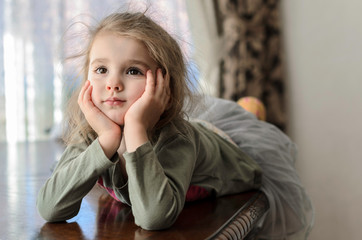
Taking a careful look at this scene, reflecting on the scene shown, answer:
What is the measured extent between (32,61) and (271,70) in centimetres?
157

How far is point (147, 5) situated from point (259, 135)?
24.2 inches

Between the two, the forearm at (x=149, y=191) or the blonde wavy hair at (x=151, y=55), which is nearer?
the forearm at (x=149, y=191)

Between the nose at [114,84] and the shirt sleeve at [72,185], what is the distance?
107 mm

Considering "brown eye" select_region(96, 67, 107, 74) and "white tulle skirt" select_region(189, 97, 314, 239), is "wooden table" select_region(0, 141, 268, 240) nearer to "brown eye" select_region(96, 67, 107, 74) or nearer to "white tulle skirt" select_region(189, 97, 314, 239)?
"white tulle skirt" select_region(189, 97, 314, 239)

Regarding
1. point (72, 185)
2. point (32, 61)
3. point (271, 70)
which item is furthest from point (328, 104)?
point (72, 185)

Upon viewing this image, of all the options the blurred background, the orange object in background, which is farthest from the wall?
the orange object in background

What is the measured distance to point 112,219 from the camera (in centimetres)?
85

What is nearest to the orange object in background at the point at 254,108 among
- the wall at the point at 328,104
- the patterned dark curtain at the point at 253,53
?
the wall at the point at 328,104

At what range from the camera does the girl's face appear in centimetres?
84

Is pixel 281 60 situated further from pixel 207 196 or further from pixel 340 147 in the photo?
pixel 207 196

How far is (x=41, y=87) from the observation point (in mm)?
2711

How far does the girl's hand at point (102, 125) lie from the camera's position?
824mm

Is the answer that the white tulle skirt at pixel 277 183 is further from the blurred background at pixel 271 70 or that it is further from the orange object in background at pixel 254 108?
the blurred background at pixel 271 70

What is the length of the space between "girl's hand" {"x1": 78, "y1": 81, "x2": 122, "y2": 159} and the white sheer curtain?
1688mm
